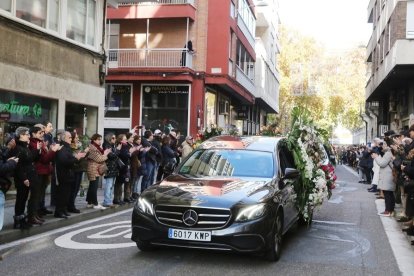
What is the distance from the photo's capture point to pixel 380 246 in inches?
335

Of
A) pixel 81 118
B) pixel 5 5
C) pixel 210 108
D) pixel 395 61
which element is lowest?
pixel 81 118

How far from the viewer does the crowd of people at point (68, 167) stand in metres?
7.99

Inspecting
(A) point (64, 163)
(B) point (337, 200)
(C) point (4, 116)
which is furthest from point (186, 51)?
(A) point (64, 163)

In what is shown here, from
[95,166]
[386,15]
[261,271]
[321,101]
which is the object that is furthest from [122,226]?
[321,101]

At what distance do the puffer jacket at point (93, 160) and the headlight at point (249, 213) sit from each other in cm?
492

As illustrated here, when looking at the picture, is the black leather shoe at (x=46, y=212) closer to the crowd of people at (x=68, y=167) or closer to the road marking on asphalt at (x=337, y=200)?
the crowd of people at (x=68, y=167)

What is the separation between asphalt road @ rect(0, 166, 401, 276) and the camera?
645cm

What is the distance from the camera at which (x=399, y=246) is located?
8602mm

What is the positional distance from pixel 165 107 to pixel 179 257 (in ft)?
66.3

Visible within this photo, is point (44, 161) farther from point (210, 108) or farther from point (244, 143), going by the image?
point (210, 108)

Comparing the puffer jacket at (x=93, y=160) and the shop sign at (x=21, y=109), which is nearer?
the puffer jacket at (x=93, y=160)

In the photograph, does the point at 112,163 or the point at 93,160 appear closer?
the point at 93,160

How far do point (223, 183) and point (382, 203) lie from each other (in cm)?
924

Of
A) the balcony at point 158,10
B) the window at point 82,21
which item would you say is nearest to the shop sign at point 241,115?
the balcony at point 158,10
